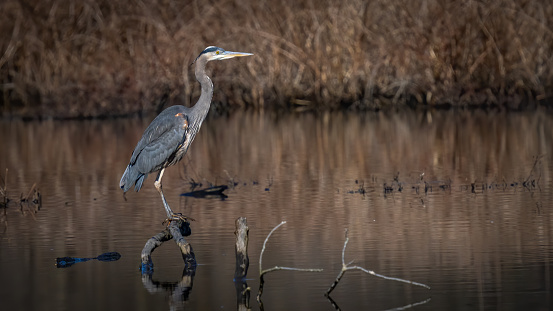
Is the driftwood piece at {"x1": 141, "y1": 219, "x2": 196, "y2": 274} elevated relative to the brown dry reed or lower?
lower

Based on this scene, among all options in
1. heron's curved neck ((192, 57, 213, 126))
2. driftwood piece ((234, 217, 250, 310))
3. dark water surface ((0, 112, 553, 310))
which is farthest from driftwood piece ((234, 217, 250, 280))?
heron's curved neck ((192, 57, 213, 126))

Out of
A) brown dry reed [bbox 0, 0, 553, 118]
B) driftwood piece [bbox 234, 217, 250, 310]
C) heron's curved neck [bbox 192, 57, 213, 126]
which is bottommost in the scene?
driftwood piece [bbox 234, 217, 250, 310]

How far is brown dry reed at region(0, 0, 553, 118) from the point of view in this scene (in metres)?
25.9

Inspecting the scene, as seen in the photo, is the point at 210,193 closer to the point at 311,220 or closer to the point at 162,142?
the point at 311,220

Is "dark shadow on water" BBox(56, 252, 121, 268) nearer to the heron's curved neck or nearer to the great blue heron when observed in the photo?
the great blue heron

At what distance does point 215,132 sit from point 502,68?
641 cm

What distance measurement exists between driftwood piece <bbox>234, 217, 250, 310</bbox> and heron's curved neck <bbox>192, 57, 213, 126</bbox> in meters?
2.98

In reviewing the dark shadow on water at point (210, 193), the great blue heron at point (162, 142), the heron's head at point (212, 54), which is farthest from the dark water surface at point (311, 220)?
the heron's head at point (212, 54)

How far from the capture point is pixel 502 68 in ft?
83.3

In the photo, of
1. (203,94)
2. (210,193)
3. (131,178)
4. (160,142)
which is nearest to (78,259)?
(131,178)

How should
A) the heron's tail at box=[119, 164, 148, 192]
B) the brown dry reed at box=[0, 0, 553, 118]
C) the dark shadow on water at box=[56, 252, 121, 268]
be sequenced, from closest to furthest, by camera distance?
the dark shadow on water at box=[56, 252, 121, 268], the heron's tail at box=[119, 164, 148, 192], the brown dry reed at box=[0, 0, 553, 118]

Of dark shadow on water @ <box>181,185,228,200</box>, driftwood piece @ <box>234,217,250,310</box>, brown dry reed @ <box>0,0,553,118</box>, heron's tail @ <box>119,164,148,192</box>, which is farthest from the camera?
brown dry reed @ <box>0,0,553,118</box>

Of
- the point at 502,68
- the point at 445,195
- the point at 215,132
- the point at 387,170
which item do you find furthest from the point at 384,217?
the point at 502,68

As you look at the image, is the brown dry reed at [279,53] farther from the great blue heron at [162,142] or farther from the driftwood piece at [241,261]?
the driftwood piece at [241,261]
